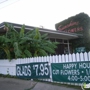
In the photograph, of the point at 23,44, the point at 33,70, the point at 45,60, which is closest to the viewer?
the point at 45,60

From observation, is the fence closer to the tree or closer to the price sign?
the price sign

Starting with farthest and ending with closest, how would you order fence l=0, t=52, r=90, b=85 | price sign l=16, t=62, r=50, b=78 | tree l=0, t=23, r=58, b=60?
tree l=0, t=23, r=58, b=60 → price sign l=16, t=62, r=50, b=78 → fence l=0, t=52, r=90, b=85

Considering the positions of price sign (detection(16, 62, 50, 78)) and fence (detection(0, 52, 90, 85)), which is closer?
fence (detection(0, 52, 90, 85))

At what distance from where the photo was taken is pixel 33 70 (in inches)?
338

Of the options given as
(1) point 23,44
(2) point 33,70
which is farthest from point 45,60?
(1) point 23,44

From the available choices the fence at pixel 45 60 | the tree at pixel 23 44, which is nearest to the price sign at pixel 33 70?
the fence at pixel 45 60

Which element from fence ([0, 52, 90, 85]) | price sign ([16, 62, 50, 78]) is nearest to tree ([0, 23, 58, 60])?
fence ([0, 52, 90, 85])

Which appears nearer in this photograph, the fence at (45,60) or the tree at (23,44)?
the fence at (45,60)

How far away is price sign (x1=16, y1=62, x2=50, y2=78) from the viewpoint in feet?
25.9

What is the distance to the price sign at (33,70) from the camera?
311 inches

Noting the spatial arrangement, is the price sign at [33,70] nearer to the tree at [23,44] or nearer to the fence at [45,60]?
the fence at [45,60]

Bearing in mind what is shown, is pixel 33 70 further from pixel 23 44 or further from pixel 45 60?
pixel 23 44

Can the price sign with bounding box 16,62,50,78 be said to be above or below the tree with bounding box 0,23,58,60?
below

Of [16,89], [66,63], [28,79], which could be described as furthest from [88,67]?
[28,79]
